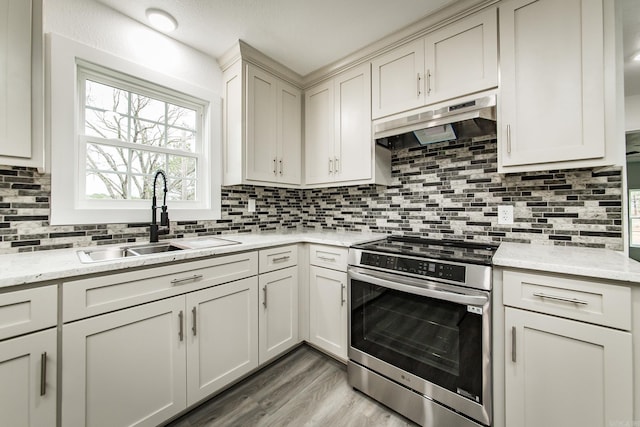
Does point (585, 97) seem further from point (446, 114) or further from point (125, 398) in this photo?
point (125, 398)

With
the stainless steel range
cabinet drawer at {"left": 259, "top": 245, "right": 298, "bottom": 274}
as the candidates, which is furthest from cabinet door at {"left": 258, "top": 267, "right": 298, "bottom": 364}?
the stainless steel range

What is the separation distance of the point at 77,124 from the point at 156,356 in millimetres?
1493

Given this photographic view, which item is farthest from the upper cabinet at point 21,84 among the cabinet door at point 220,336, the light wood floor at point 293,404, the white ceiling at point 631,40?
the white ceiling at point 631,40

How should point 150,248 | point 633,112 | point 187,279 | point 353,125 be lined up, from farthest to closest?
point 633,112, point 353,125, point 150,248, point 187,279

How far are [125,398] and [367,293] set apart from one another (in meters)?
1.34

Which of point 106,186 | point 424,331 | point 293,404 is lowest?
point 293,404

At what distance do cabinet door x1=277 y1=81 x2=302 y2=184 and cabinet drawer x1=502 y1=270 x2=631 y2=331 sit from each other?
71.3 inches

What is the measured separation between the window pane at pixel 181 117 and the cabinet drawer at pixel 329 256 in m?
1.46

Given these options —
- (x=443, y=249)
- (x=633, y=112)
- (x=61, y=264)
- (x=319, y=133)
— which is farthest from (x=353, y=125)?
(x=633, y=112)

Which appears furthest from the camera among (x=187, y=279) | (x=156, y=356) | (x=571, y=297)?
(x=187, y=279)

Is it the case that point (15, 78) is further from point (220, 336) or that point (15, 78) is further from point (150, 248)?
point (220, 336)

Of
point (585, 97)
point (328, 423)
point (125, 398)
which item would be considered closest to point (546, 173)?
point (585, 97)

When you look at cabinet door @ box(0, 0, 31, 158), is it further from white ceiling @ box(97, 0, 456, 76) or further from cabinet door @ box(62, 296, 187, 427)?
cabinet door @ box(62, 296, 187, 427)

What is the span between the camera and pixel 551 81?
1.33 m
